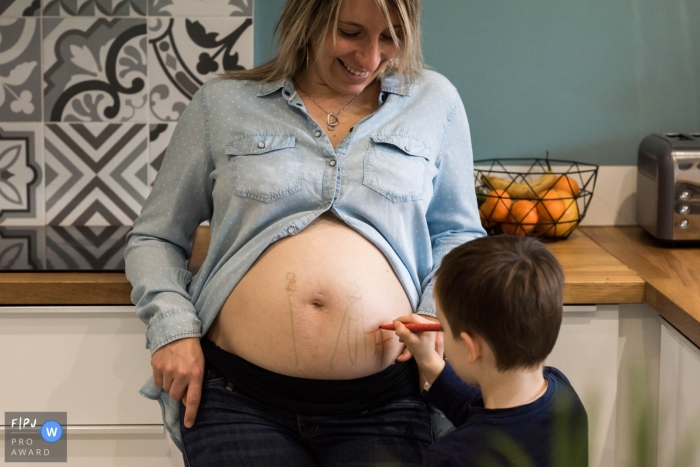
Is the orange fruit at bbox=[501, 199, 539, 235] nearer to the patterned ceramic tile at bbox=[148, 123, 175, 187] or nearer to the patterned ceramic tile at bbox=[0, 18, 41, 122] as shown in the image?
the patterned ceramic tile at bbox=[148, 123, 175, 187]

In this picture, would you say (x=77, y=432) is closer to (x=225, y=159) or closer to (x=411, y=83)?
(x=225, y=159)

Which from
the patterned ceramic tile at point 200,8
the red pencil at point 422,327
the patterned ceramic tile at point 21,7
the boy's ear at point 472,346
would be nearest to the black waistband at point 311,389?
the red pencil at point 422,327

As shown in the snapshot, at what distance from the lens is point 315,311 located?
130cm

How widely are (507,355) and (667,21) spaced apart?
1.34m

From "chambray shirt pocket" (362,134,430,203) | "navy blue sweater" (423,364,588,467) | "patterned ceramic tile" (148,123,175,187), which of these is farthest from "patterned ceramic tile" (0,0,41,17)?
"navy blue sweater" (423,364,588,467)

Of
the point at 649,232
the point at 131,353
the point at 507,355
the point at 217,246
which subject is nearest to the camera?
the point at 507,355

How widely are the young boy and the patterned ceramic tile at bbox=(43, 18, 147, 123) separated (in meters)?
1.17

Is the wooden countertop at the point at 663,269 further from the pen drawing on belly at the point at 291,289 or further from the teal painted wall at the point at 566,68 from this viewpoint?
the pen drawing on belly at the point at 291,289

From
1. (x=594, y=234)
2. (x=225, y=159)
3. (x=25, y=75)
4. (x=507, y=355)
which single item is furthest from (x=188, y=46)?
(x=507, y=355)

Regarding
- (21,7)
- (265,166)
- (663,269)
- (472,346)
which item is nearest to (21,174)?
(21,7)

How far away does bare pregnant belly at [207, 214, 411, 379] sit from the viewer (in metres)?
1.30

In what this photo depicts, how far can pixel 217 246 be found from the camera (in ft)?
4.69

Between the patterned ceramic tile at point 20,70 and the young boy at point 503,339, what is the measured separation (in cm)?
133

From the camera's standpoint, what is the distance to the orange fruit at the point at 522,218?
1836 millimetres
